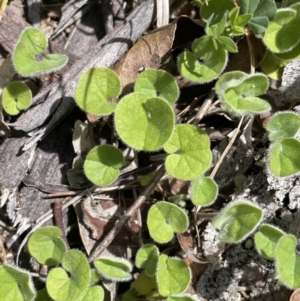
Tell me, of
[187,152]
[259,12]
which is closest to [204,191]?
[187,152]

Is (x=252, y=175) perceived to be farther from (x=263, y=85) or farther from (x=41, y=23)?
A: (x=41, y=23)

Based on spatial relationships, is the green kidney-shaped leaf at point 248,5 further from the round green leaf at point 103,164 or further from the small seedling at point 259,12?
the round green leaf at point 103,164

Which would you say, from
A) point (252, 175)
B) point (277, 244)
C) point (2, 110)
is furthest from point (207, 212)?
point (2, 110)

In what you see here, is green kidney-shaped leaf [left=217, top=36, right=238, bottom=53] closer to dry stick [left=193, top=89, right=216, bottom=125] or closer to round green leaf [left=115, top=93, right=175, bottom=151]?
dry stick [left=193, top=89, right=216, bottom=125]

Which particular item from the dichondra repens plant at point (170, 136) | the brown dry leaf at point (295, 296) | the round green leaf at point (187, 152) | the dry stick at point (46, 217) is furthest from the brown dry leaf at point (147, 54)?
the brown dry leaf at point (295, 296)

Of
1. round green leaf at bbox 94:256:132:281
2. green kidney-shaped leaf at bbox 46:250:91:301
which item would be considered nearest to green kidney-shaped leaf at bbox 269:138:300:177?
round green leaf at bbox 94:256:132:281

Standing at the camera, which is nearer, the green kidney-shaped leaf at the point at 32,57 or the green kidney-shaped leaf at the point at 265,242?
the green kidney-shaped leaf at the point at 265,242
